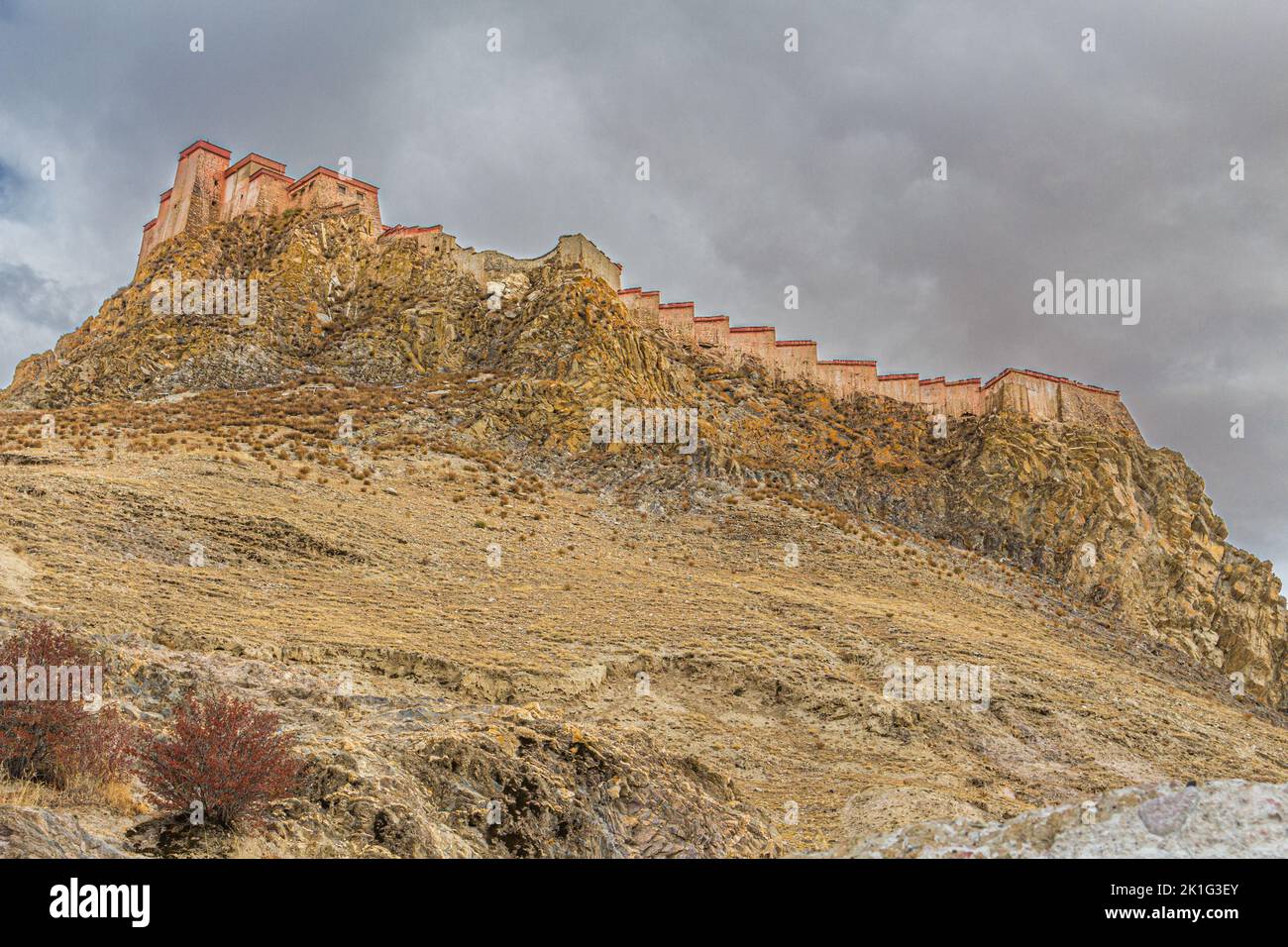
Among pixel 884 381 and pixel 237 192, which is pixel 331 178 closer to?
pixel 237 192

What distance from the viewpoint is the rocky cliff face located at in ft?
125

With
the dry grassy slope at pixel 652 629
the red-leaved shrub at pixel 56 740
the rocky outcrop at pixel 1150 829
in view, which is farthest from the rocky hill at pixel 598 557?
the rocky outcrop at pixel 1150 829

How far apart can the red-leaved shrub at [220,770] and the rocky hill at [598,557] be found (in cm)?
61

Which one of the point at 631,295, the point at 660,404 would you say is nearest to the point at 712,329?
the point at 631,295

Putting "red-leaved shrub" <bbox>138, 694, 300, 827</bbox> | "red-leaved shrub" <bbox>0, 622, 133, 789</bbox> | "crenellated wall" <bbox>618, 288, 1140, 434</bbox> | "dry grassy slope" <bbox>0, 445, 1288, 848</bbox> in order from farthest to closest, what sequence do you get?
"crenellated wall" <bbox>618, 288, 1140, 434</bbox>
"dry grassy slope" <bbox>0, 445, 1288, 848</bbox>
"red-leaved shrub" <bbox>0, 622, 133, 789</bbox>
"red-leaved shrub" <bbox>138, 694, 300, 827</bbox>

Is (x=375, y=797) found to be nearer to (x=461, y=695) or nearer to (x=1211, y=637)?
(x=461, y=695)

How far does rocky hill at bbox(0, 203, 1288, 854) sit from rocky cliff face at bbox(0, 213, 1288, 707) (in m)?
0.18

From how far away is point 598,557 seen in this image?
26.3m

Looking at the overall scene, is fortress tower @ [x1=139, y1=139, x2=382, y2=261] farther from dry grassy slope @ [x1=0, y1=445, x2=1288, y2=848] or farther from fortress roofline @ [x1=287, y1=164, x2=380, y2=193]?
dry grassy slope @ [x1=0, y1=445, x2=1288, y2=848]

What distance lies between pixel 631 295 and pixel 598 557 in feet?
84.9

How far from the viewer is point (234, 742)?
8031mm

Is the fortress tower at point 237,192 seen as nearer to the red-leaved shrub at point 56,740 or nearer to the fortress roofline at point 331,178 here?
the fortress roofline at point 331,178

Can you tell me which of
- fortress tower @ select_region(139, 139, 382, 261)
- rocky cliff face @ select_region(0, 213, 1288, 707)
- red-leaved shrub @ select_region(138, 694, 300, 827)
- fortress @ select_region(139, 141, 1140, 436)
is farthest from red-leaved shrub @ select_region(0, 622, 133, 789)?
fortress tower @ select_region(139, 139, 382, 261)
